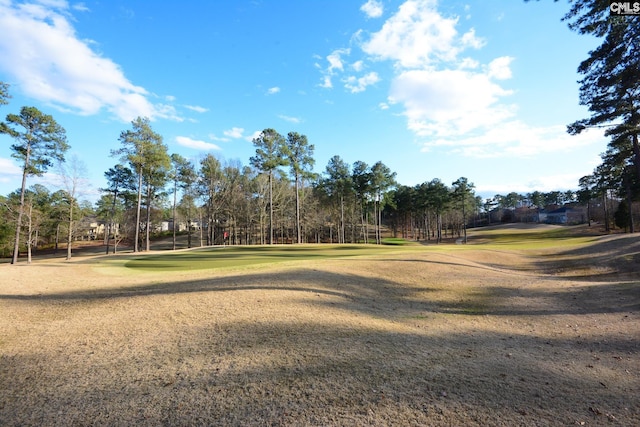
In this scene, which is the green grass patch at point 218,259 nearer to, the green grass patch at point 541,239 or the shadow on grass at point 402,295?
the shadow on grass at point 402,295

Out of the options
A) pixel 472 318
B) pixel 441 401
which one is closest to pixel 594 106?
pixel 472 318

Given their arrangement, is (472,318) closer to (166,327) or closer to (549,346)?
(549,346)

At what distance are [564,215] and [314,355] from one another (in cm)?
12576

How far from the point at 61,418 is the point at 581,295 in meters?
13.9

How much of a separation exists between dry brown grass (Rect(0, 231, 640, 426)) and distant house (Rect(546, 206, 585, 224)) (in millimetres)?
107265

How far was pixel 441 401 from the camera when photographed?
3809 mm

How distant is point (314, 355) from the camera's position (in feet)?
17.1

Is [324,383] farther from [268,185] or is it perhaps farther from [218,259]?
[268,185]

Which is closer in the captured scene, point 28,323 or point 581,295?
point 28,323

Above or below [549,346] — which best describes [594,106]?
above

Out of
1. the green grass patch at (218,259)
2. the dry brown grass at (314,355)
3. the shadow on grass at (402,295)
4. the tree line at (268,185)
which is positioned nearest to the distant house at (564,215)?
the tree line at (268,185)

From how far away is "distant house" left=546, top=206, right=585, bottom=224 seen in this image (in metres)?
95.0

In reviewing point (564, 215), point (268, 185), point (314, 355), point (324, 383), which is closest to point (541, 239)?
point (268, 185)

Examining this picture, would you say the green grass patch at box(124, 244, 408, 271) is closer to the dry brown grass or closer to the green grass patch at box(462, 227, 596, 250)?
the dry brown grass
